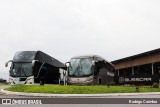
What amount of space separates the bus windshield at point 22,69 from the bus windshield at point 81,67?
13.6ft

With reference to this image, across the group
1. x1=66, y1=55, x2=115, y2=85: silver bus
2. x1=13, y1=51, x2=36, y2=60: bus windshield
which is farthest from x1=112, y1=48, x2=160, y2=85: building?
x1=13, y1=51, x2=36, y2=60: bus windshield

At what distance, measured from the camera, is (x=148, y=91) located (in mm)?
29141

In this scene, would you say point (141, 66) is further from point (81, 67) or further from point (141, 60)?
point (81, 67)

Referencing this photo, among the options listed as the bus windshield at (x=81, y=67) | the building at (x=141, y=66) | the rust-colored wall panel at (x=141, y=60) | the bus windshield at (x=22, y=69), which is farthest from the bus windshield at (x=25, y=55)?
the rust-colored wall panel at (x=141, y=60)

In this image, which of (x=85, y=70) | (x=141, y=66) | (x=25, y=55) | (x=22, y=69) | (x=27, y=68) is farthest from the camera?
(x=141, y=66)

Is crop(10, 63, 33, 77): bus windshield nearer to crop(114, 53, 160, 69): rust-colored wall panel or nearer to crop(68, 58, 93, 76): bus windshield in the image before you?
crop(68, 58, 93, 76): bus windshield

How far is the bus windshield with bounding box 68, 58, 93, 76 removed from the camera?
3281 centimetres

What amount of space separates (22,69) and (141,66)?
139ft

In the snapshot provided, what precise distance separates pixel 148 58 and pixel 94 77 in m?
29.1

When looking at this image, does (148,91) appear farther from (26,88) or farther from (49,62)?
(49,62)

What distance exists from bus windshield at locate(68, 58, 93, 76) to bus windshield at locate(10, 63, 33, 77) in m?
4.16

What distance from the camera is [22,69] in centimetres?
3475

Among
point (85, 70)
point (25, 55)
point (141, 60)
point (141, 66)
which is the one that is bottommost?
point (85, 70)

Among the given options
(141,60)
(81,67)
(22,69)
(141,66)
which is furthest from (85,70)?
(141,66)
